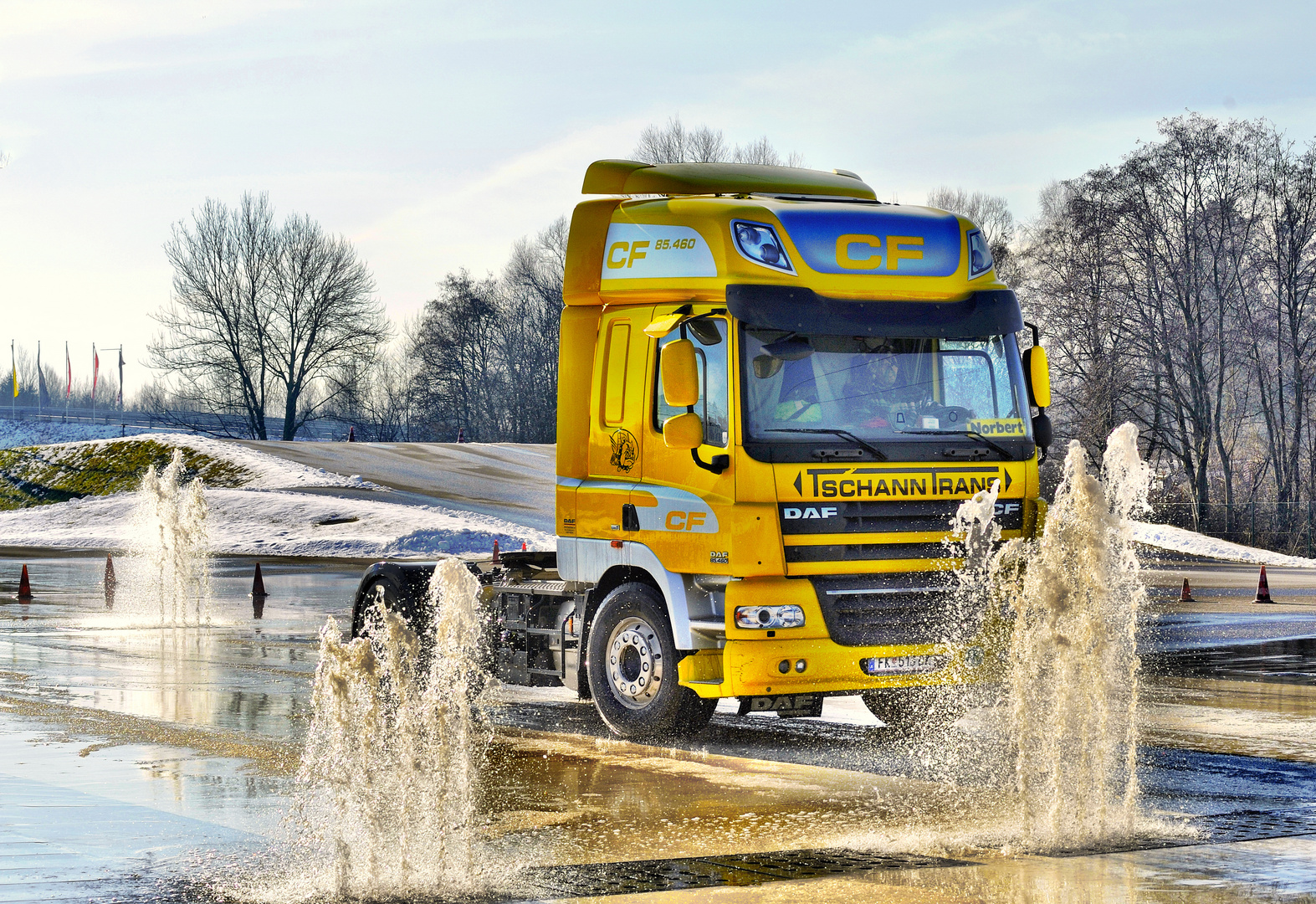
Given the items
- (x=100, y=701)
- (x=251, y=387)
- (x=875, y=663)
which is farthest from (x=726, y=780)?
(x=251, y=387)

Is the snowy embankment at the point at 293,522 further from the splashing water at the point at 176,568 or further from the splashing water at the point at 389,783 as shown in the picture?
the splashing water at the point at 389,783

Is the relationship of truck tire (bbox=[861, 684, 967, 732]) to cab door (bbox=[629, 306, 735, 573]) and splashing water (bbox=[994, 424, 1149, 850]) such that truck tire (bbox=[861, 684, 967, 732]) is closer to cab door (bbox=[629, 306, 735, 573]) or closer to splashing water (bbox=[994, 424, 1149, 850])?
cab door (bbox=[629, 306, 735, 573])

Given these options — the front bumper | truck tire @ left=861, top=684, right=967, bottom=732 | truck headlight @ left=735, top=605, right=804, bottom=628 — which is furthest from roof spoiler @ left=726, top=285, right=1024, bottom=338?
truck tire @ left=861, top=684, right=967, bottom=732

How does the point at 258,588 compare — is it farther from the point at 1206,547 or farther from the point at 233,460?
the point at 233,460

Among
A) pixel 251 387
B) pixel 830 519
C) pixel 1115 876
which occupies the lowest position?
pixel 1115 876

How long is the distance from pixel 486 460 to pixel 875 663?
53.8m

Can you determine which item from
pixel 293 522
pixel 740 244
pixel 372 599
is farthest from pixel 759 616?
pixel 293 522

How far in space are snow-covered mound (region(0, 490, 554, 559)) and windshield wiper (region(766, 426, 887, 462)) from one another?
2573 cm

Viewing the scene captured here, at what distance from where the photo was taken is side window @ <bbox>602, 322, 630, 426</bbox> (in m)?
10.9

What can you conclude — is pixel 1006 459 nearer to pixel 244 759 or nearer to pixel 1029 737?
pixel 1029 737

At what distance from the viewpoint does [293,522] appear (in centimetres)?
4281

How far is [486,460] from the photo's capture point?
63.0m

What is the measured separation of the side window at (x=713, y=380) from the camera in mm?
10000

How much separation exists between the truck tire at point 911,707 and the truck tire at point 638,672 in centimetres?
152
